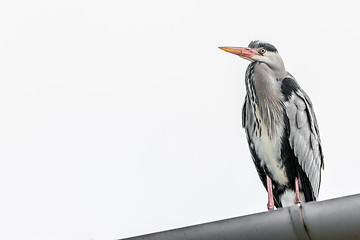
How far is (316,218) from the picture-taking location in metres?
1.42

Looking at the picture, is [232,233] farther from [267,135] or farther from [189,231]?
[267,135]

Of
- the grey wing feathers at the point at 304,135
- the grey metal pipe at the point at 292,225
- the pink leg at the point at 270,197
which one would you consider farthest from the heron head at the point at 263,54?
the grey metal pipe at the point at 292,225

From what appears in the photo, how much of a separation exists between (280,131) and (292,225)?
204cm

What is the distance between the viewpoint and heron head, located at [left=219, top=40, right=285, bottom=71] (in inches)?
140

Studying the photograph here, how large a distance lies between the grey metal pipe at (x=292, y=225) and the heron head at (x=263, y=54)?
2158mm

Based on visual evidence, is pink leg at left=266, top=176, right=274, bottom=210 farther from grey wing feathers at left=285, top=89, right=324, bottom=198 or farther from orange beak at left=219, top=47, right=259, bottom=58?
orange beak at left=219, top=47, right=259, bottom=58

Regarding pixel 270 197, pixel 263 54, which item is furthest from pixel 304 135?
pixel 263 54

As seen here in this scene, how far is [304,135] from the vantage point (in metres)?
3.46

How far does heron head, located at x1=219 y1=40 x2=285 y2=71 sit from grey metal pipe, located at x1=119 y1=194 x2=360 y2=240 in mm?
2158

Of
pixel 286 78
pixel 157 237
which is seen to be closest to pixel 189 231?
pixel 157 237

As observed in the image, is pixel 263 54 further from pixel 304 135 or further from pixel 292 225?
pixel 292 225

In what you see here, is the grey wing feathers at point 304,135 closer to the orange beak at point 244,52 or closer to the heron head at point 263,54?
the heron head at point 263,54

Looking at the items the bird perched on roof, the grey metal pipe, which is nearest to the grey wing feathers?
the bird perched on roof

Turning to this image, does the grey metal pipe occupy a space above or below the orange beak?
below
